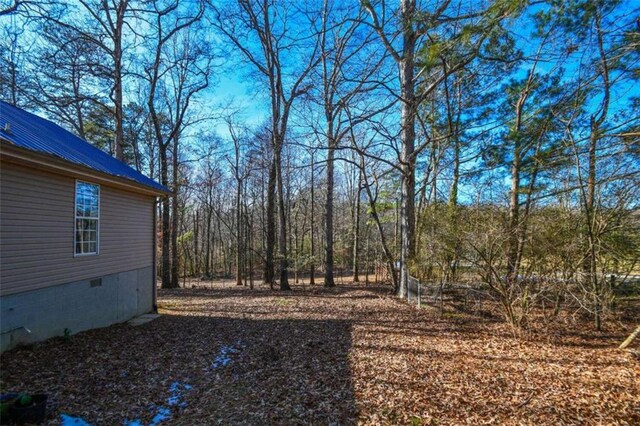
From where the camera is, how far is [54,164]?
4953 millimetres

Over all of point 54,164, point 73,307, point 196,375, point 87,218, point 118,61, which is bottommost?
point 196,375

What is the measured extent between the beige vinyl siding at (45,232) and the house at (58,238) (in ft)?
0.04

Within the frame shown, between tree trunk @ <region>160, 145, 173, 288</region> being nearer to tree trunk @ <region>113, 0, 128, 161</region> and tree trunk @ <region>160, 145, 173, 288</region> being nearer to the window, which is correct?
tree trunk @ <region>113, 0, 128, 161</region>

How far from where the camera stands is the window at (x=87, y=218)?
5836 mm

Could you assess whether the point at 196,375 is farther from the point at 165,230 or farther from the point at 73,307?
the point at 165,230

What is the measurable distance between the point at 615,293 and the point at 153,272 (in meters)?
11.0

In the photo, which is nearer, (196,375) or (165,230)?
(196,375)

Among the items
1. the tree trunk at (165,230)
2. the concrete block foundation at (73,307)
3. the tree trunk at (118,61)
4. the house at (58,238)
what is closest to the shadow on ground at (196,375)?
the concrete block foundation at (73,307)

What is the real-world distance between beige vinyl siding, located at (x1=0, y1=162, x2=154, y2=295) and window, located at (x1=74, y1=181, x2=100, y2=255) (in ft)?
0.41

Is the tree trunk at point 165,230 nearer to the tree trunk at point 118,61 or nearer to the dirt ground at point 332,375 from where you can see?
the tree trunk at point 118,61

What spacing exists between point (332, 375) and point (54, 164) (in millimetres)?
5286

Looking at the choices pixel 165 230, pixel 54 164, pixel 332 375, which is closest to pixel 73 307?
pixel 54 164

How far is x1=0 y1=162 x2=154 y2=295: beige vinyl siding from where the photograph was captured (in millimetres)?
4535

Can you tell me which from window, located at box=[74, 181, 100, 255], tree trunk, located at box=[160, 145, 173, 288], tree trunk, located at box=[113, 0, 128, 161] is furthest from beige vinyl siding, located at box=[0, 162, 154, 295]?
tree trunk, located at box=[160, 145, 173, 288]
